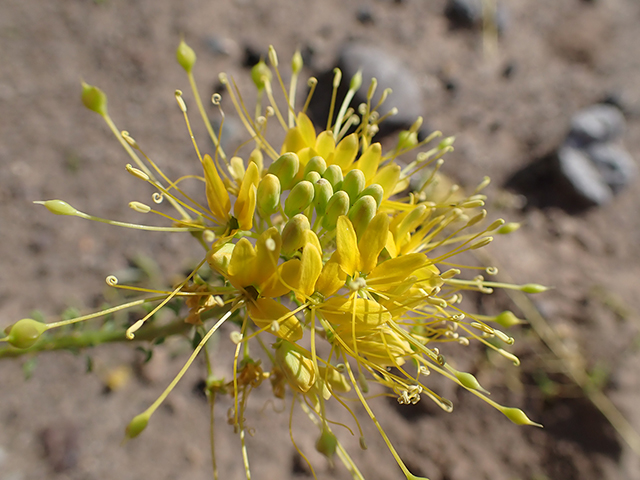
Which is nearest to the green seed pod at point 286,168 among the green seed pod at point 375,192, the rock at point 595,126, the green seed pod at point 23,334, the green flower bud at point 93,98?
the green seed pod at point 375,192

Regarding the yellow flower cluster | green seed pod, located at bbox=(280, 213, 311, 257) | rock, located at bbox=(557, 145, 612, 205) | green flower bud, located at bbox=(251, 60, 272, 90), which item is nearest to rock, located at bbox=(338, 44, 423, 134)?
rock, located at bbox=(557, 145, 612, 205)

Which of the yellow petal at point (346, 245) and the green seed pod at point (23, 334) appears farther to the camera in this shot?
the yellow petal at point (346, 245)

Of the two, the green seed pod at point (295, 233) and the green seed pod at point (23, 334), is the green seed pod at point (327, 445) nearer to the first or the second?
the green seed pod at point (295, 233)

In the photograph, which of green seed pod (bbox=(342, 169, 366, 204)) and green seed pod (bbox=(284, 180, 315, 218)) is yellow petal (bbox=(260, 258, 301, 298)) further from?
green seed pod (bbox=(342, 169, 366, 204))

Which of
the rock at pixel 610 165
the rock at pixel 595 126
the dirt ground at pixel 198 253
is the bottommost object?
the dirt ground at pixel 198 253

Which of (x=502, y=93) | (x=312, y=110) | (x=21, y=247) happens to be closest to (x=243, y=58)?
(x=312, y=110)

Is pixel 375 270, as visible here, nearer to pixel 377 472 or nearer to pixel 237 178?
pixel 237 178
